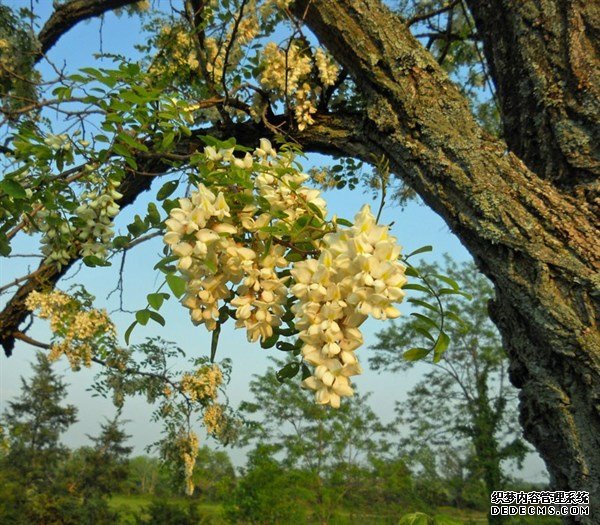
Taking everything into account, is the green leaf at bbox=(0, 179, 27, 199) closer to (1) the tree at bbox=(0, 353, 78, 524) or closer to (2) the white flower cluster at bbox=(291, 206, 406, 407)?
(2) the white flower cluster at bbox=(291, 206, 406, 407)

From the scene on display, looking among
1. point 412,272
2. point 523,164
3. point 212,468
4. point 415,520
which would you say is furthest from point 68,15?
point 212,468

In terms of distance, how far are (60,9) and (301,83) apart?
6.07ft

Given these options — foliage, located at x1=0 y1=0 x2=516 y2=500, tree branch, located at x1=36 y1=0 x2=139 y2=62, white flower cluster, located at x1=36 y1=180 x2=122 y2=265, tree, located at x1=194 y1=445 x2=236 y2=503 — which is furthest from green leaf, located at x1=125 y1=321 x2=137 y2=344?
tree, located at x1=194 y1=445 x2=236 y2=503

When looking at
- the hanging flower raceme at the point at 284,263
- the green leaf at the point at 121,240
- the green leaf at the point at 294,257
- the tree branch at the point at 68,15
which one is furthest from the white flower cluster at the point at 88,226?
the tree branch at the point at 68,15

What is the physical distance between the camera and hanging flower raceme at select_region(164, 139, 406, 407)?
2.76ft

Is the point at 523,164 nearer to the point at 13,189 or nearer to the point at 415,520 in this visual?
the point at 415,520

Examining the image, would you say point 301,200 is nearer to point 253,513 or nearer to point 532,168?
point 532,168

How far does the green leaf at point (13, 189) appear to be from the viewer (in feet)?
4.28

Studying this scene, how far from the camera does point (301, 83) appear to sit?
276 cm

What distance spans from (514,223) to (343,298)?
2.79 feet

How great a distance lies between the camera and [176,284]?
0.91 m

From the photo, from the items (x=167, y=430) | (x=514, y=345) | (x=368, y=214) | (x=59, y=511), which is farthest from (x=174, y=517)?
(x=368, y=214)

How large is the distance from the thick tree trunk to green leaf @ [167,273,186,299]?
93 centimetres

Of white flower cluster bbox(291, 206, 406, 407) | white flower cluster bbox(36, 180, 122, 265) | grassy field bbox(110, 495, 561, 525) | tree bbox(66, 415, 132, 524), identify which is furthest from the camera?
tree bbox(66, 415, 132, 524)
